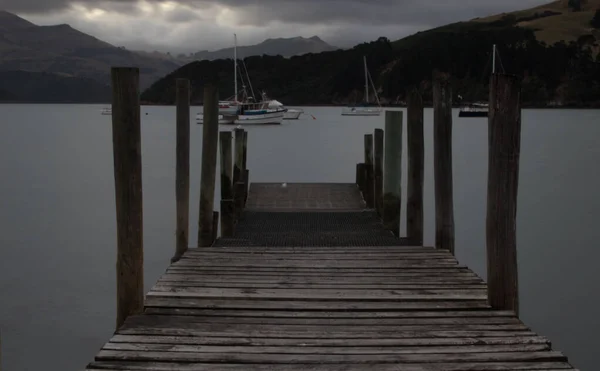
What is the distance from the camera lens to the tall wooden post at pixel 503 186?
5453mm

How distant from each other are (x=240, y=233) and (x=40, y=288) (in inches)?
150

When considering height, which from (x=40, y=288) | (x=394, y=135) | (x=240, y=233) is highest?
(x=394, y=135)

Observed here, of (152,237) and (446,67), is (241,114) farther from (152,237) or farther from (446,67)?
(446,67)

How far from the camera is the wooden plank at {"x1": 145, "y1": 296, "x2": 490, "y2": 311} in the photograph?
18.3 feet

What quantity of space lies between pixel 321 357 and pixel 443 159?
381 centimetres

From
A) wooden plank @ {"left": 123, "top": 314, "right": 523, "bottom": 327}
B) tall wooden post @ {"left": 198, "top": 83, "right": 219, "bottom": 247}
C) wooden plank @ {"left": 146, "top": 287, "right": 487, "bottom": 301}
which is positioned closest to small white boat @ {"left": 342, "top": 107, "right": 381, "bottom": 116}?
tall wooden post @ {"left": 198, "top": 83, "right": 219, "bottom": 247}

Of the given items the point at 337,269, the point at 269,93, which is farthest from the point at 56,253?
the point at 269,93

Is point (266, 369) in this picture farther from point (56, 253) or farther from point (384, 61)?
point (384, 61)

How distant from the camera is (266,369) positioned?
14.4 feet

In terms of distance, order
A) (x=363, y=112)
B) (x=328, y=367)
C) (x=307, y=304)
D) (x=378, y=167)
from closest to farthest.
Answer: (x=328, y=367), (x=307, y=304), (x=378, y=167), (x=363, y=112)

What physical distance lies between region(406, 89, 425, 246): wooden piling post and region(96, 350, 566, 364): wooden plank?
182 inches

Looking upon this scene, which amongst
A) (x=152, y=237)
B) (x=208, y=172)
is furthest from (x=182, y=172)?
(x=152, y=237)

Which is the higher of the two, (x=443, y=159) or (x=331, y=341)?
(x=443, y=159)

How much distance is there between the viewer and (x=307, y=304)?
5.68 metres
